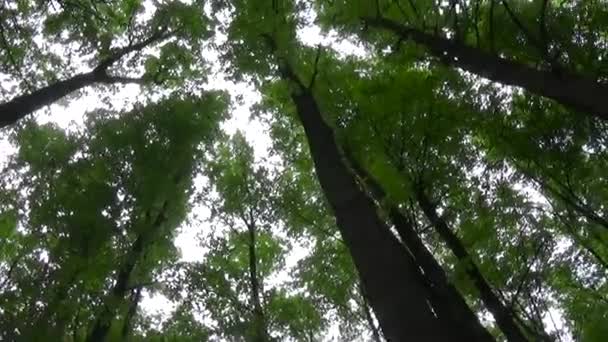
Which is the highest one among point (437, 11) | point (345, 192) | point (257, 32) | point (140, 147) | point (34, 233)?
point (140, 147)

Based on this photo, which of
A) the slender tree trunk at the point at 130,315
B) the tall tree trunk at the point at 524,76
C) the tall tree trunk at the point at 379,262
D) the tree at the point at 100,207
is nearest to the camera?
the tall tree trunk at the point at 379,262

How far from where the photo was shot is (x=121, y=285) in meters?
7.66

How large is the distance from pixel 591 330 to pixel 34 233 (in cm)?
810

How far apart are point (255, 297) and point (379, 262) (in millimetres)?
6082

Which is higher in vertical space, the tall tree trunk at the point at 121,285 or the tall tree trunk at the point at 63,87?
the tall tree trunk at the point at 63,87

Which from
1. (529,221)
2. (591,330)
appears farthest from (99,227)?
(591,330)

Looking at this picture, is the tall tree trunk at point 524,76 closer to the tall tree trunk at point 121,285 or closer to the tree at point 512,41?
the tree at point 512,41

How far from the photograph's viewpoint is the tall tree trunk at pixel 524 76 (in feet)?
13.3

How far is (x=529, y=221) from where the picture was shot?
827 cm

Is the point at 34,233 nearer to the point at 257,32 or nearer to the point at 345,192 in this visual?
the point at 257,32

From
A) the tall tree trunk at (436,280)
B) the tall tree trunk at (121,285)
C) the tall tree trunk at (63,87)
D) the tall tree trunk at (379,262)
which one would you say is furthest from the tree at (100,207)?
the tall tree trunk at (379,262)

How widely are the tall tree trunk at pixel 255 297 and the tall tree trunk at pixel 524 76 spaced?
4.89 m

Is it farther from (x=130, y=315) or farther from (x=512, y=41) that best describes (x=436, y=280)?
(x=130, y=315)

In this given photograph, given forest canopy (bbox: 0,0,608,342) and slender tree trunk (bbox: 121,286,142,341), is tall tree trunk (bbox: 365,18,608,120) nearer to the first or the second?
forest canopy (bbox: 0,0,608,342)
